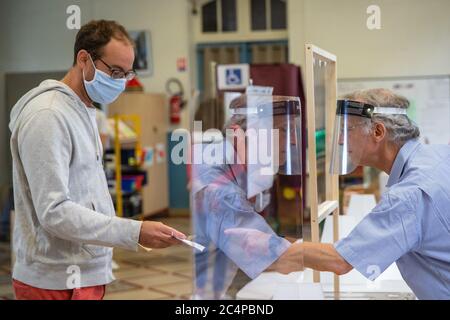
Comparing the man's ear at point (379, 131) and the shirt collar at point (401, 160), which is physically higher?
the man's ear at point (379, 131)

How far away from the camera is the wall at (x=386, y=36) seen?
4.96 ft

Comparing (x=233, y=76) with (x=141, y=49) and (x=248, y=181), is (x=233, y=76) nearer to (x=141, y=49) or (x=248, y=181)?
(x=141, y=49)

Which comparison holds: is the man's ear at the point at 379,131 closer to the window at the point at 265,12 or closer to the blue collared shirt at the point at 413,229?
the blue collared shirt at the point at 413,229

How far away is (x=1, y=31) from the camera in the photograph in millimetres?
1506

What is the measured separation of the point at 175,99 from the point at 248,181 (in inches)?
219

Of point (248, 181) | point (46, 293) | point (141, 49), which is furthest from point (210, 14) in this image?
point (46, 293)

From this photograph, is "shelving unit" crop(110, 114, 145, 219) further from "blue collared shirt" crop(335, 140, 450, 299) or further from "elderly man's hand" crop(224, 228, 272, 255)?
"blue collared shirt" crop(335, 140, 450, 299)

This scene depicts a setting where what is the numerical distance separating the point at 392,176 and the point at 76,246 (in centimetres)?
77

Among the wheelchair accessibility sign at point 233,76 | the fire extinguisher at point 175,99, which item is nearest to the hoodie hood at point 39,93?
the wheelchair accessibility sign at point 233,76

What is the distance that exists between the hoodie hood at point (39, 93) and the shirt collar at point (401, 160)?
76 cm

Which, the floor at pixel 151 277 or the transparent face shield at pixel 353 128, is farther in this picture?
the floor at pixel 151 277

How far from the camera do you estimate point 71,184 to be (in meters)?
1.35
